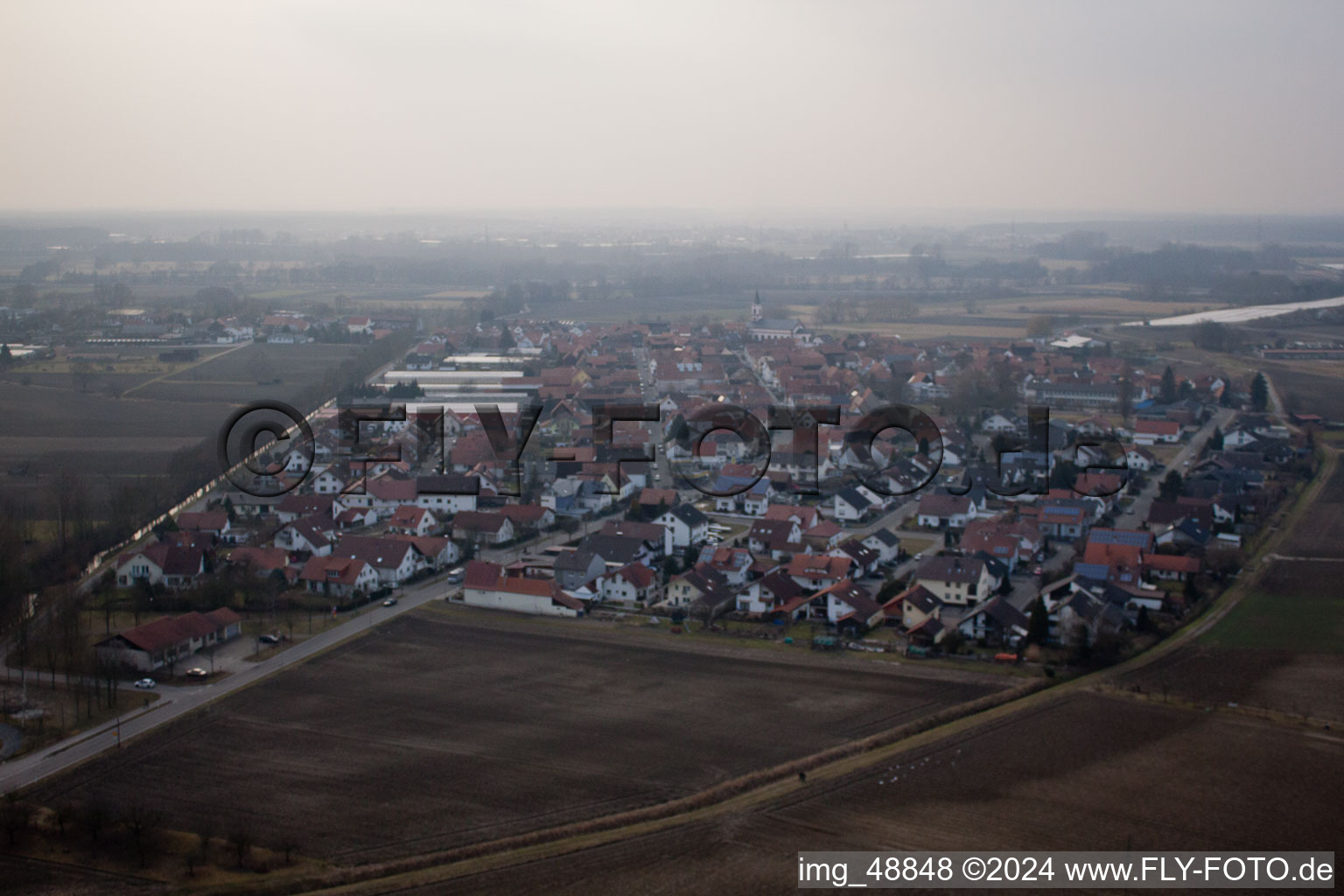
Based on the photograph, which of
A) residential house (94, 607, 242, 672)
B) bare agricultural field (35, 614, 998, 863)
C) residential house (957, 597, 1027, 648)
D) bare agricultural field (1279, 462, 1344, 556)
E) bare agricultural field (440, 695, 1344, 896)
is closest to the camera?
bare agricultural field (440, 695, 1344, 896)

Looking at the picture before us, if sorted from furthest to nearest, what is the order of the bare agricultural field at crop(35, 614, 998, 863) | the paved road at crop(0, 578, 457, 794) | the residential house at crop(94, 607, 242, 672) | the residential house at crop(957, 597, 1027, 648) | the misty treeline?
the misty treeline < the residential house at crop(957, 597, 1027, 648) < the residential house at crop(94, 607, 242, 672) < the paved road at crop(0, 578, 457, 794) < the bare agricultural field at crop(35, 614, 998, 863)

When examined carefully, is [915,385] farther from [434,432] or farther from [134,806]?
[134,806]

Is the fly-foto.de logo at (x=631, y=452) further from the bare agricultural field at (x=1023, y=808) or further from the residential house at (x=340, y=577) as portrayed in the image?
the bare agricultural field at (x=1023, y=808)

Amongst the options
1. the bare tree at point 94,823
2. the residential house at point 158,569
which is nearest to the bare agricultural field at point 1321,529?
the bare tree at point 94,823

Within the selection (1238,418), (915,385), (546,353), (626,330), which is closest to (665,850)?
(1238,418)

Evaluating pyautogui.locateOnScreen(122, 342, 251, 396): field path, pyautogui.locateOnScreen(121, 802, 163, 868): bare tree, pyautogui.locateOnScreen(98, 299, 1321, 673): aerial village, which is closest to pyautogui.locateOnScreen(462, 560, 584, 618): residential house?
pyautogui.locateOnScreen(98, 299, 1321, 673): aerial village

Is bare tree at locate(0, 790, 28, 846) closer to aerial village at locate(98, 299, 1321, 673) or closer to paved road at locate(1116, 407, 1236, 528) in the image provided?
aerial village at locate(98, 299, 1321, 673)
